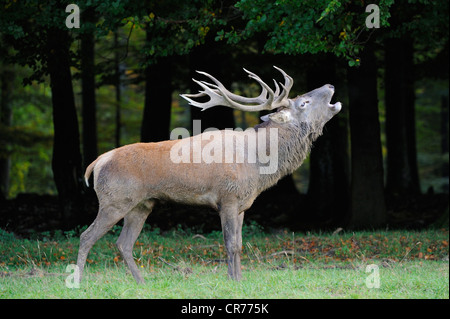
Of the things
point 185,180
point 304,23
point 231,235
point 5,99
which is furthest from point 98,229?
point 5,99

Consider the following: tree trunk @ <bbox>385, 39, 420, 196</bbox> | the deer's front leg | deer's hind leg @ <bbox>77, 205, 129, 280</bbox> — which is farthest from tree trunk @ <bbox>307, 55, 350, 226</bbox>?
deer's hind leg @ <bbox>77, 205, 129, 280</bbox>

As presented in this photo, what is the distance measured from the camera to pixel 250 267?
991cm

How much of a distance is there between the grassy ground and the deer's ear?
6.56ft

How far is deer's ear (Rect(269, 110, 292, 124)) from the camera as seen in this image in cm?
888

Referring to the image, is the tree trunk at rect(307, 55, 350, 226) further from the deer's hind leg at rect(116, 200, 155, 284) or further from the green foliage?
the deer's hind leg at rect(116, 200, 155, 284)

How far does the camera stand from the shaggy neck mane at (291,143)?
8820mm

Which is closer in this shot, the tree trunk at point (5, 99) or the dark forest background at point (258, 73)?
the dark forest background at point (258, 73)

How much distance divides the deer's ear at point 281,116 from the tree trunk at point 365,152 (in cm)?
577

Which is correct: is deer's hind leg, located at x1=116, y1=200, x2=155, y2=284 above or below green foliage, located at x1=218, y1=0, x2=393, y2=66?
below

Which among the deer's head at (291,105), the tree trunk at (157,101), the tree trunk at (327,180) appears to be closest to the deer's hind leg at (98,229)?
the deer's head at (291,105)

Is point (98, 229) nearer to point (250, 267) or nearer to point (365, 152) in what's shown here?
point (250, 267)

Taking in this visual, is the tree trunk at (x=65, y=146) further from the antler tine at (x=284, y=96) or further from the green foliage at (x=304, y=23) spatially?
the antler tine at (x=284, y=96)

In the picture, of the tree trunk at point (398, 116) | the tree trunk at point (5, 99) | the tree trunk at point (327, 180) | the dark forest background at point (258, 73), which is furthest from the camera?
the tree trunk at point (5, 99)

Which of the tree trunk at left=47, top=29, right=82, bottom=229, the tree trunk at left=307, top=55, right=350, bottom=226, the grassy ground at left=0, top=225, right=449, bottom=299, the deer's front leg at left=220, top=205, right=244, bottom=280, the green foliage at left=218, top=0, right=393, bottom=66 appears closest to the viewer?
the grassy ground at left=0, top=225, right=449, bottom=299
